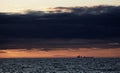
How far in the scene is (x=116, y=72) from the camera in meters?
109

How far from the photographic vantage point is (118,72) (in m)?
109

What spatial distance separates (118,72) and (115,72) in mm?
760

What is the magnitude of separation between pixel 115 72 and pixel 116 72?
0.88 ft

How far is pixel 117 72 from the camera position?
109m

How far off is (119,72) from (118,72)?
427mm

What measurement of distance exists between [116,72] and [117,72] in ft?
1.10

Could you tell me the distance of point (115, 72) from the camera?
109062 mm

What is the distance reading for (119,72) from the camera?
108m

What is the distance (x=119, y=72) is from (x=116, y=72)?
826 mm

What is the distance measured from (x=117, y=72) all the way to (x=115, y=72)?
592 mm

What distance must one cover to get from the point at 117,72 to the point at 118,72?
336 mm
